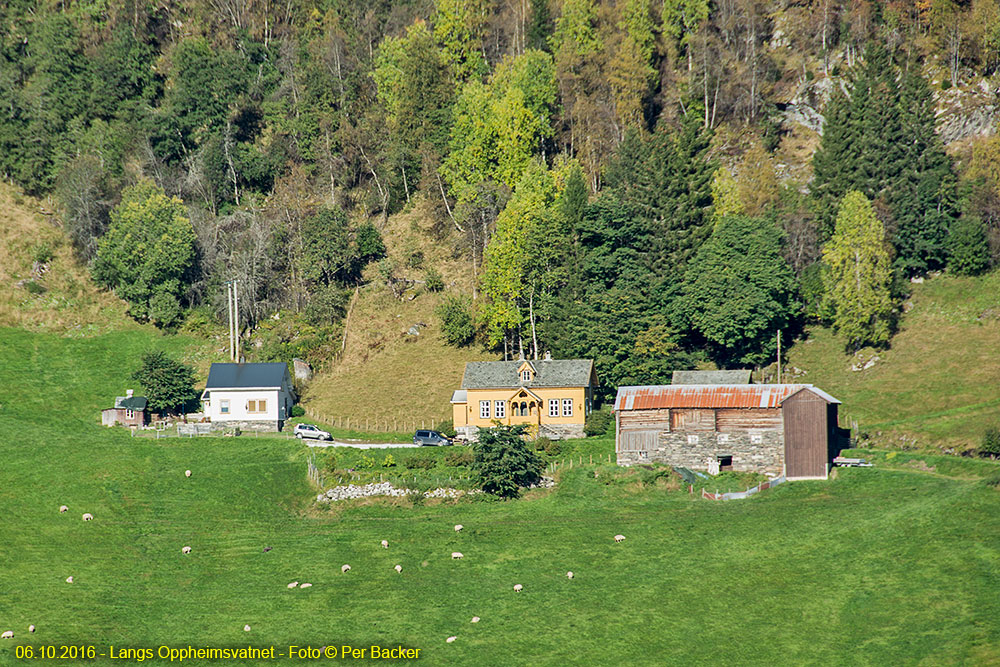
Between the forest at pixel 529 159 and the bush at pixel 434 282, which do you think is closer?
the forest at pixel 529 159

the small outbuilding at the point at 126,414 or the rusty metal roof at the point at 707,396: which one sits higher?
the rusty metal roof at the point at 707,396

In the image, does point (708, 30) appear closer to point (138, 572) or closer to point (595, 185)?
point (595, 185)

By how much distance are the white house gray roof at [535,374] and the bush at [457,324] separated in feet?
43.9

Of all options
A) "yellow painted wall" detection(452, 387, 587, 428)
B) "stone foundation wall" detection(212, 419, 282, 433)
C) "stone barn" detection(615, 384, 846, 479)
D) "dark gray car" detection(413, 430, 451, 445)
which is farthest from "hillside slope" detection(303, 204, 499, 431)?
"stone barn" detection(615, 384, 846, 479)

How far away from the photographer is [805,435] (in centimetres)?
8269

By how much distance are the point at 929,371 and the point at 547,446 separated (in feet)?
106

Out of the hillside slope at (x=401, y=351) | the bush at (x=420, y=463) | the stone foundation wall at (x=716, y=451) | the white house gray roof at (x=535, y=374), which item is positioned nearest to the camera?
the stone foundation wall at (x=716, y=451)

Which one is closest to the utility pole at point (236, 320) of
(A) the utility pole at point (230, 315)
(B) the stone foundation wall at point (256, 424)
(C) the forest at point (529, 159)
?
(A) the utility pole at point (230, 315)

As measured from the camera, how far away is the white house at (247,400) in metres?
100

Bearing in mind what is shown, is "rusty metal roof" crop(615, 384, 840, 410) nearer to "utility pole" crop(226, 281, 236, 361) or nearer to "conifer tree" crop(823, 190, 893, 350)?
"conifer tree" crop(823, 190, 893, 350)

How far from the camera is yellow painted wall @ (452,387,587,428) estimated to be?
96250 mm

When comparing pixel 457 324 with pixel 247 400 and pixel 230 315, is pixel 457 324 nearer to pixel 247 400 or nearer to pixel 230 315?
pixel 230 315

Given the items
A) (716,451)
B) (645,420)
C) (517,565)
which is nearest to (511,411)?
(645,420)

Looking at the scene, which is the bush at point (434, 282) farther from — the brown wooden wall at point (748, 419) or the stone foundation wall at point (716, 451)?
the brown wooden wall at point (748, 419)
